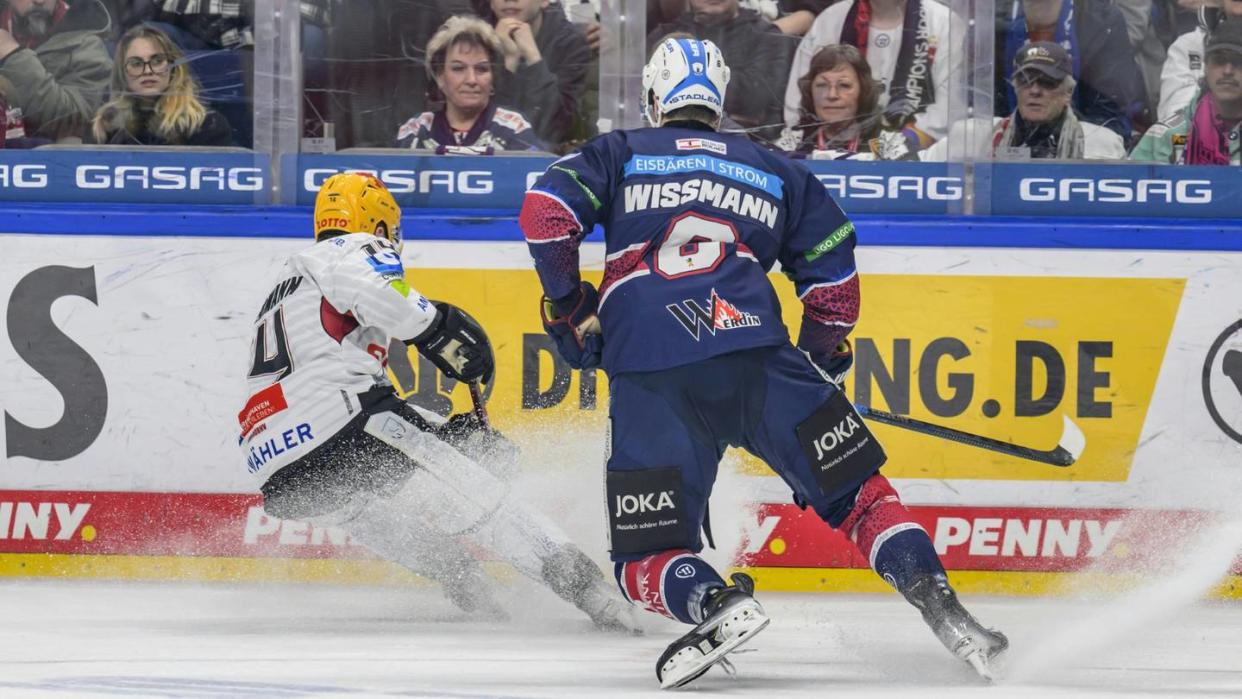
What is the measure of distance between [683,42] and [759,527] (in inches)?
82.7

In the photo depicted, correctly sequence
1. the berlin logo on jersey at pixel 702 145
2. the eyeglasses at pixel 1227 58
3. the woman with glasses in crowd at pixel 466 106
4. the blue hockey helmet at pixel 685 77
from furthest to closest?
the woman with glasses in crowd at pixel 466 106 → the eyeglasses at pixel 1227 58 → the blue hockey helmet at pixel 685 77 → the berlin logo on jersey at pixel 702 145

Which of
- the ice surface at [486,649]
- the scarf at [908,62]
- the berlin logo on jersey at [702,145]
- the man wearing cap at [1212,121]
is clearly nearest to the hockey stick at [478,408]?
the ice surface at [486,649]

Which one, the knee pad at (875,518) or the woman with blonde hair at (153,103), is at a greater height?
the woman with blonde hair at (153,103)

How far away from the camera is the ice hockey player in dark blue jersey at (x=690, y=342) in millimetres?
3998

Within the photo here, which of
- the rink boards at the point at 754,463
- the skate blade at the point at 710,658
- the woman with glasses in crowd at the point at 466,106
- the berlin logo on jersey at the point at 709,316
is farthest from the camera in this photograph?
the woman with glasses in crowd at the point at 466,106

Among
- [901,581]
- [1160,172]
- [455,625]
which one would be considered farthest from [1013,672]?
[1160,172]

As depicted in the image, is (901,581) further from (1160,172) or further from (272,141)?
(272,141)

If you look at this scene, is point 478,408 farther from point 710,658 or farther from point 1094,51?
point 1094,51

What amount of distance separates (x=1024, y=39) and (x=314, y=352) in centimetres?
289

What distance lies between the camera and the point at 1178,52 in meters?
6.21

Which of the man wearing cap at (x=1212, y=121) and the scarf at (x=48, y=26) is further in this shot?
the scarf at (x=48, y=26)

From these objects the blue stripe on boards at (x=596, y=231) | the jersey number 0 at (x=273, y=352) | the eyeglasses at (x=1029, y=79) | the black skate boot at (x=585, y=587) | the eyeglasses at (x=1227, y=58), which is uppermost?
the eyeglasses at (x=1227, y=58)

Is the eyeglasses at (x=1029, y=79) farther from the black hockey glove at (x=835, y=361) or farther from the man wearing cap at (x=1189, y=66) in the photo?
the black hockey glove at (x=835, y=361)

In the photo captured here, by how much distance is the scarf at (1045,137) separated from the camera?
6.19 m
